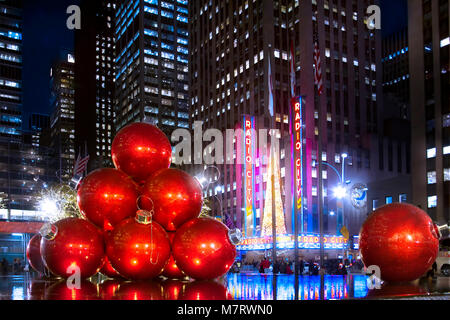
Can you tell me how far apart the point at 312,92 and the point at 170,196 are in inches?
2883

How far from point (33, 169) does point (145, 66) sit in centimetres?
8415

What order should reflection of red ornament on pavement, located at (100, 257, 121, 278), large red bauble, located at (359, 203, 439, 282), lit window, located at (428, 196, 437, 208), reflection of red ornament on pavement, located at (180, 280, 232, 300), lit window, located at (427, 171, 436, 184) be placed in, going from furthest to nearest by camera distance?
lit window, located at (427, 171, 436, 184)
lit window, located at (428, 196, 437, 208)
reflection of red ornament on pavement, located at (100, 257, 121, 278)
large red bauble, located at (359, 203, 439, 282)
reflection of red ornament on pavement, located at (180, 280, 232, 300)

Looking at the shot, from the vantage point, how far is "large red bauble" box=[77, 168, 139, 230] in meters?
13.5

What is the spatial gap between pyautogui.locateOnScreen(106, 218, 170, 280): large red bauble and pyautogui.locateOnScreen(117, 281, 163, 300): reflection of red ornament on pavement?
0.41 metres

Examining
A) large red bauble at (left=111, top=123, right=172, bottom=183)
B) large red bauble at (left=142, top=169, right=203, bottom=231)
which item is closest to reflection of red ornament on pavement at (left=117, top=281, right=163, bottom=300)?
large red bauble at (left=142, top=169, right=203, bottom=231)

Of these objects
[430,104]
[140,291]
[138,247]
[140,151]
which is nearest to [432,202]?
[430,104]

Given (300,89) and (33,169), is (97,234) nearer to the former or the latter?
(300,89)

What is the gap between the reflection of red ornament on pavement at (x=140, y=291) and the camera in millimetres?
9930

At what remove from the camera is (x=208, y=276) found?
44.5 ft

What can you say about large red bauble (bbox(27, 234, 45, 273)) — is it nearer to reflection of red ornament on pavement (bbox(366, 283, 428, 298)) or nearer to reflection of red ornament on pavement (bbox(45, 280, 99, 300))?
reflection of red ornament on pavement (bbox(45, 280, 99, 300))

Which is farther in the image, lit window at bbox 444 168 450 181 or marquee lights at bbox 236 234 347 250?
lit window at bbox 444 168 450 181

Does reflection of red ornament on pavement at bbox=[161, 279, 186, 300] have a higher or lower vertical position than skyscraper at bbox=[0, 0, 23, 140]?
lower

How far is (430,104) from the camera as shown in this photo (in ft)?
220

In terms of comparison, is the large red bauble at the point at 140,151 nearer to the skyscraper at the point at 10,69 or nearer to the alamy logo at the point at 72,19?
the alamy logo at the point at 72,19
